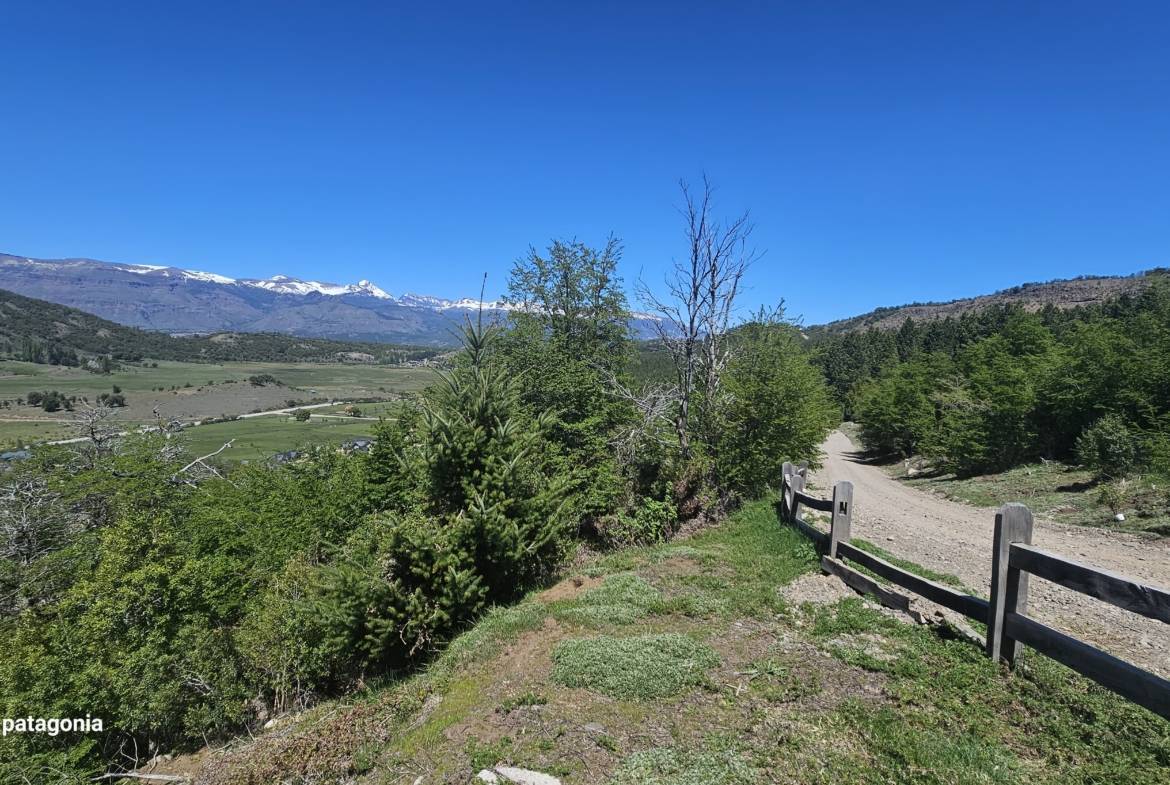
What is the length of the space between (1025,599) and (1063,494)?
17.2 m

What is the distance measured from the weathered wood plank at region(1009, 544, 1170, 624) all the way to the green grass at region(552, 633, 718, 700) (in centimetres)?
316

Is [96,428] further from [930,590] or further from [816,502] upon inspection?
[930,590]

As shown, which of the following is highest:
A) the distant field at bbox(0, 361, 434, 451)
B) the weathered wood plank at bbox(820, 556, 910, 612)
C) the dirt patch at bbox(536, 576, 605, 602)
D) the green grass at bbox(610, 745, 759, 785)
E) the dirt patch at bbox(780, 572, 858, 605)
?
the weathered wood plank at bbox(820, 556, 910, 612)

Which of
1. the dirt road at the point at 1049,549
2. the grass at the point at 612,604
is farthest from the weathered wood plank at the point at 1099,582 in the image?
the grass at the point at 612,604

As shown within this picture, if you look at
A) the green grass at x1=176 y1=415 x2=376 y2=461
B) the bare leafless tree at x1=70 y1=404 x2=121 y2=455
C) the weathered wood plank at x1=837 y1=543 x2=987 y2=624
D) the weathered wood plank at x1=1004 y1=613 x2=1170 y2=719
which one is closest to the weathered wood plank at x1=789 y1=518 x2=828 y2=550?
the weathered wood plank at x1=837 y1=543 x2=987 y2=624

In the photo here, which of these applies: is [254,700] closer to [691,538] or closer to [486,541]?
[486,541]

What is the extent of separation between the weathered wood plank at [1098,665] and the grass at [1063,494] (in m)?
10.9

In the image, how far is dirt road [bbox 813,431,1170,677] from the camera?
597 cm

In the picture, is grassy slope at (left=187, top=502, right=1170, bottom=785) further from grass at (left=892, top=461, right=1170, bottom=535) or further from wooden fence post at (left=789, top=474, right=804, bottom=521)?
grass at (left=892, top=461, right=1170, bottom=535)

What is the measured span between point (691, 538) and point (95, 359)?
19973 centimetres

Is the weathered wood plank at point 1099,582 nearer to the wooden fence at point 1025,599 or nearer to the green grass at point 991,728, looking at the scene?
the wooden fence at point 1025,599

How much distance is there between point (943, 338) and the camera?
259ft

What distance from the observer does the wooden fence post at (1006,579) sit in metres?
4.85

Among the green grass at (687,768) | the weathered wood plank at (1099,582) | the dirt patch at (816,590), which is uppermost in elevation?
the weathered wood plank at (1099,582)
